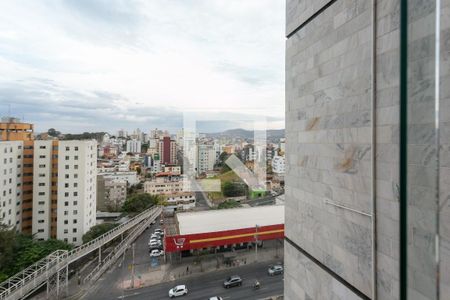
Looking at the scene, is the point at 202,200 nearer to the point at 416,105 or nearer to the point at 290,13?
the point at 290,13

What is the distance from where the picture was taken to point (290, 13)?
8.67 feet

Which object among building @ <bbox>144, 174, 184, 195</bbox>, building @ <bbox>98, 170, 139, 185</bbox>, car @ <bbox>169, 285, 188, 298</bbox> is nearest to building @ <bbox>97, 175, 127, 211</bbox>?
building @ <bbox>98, 170, 139, 185</bbox>

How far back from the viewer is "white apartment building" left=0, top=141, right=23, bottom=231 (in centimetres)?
1098

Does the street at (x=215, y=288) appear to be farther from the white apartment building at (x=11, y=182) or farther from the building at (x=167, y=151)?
the building at (x=167, y=151)

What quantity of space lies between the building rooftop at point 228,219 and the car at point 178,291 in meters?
2.29

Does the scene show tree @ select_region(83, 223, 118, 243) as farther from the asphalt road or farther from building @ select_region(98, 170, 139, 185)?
building @ select_region(98, 170, 139, 185)

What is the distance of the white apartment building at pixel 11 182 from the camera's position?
11.0 m

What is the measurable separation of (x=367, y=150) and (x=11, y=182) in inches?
562

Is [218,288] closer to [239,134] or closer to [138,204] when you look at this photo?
[239,134]

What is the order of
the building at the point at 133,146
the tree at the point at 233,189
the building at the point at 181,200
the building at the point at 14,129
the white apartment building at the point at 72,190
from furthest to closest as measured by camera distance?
the building at the point at 133,146
the building at the point at 181,200
the tree at the point at 233,189
the building at the point at 14,129
the white apartment building at the point at 72,190

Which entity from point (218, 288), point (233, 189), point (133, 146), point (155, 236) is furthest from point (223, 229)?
point (133, 146)

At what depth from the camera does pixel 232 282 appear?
316 inches

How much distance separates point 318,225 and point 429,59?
1637 mm

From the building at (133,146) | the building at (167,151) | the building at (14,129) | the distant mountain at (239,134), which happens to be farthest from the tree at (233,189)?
the building at (133,146)
